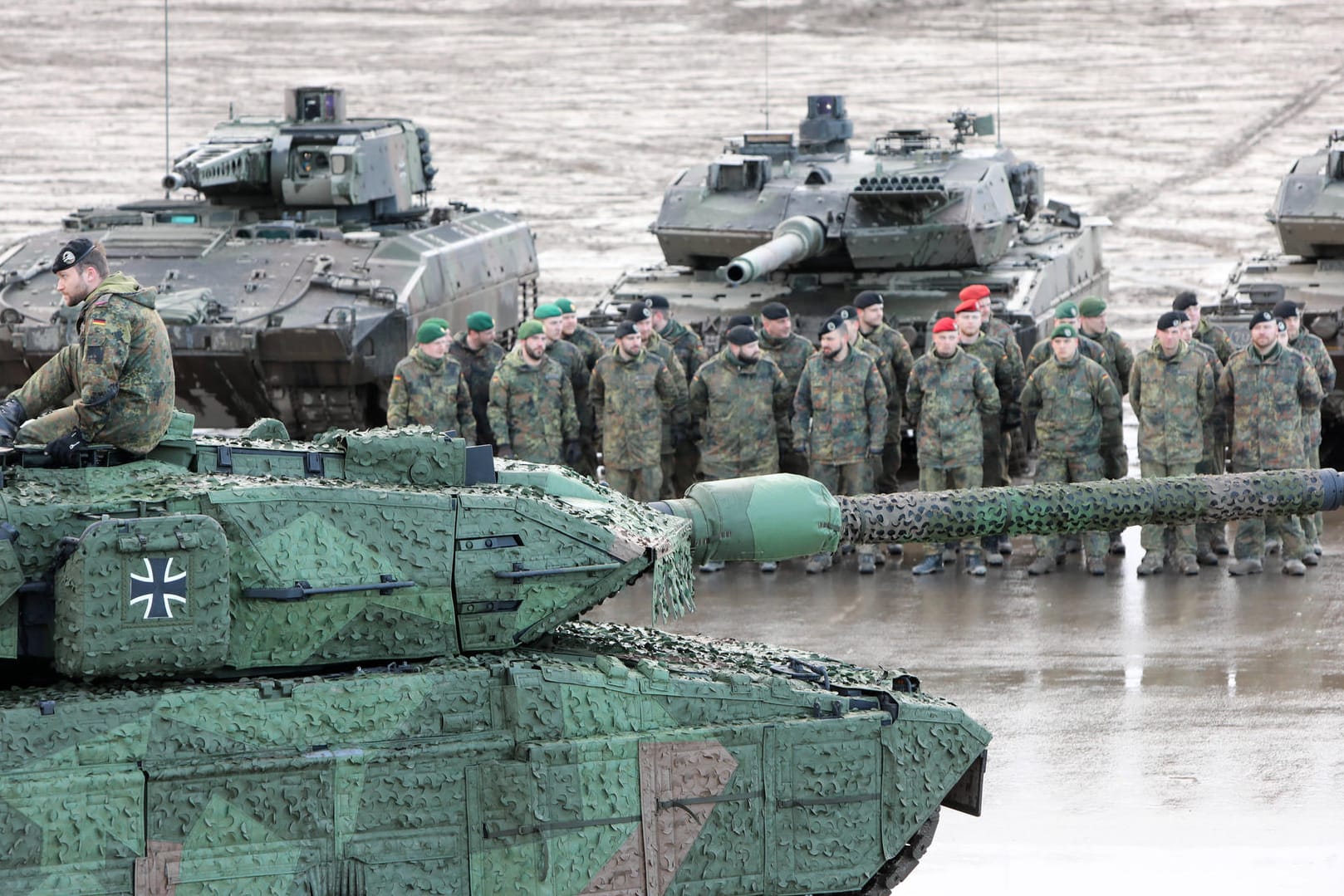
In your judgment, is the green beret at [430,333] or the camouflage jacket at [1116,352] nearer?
the green beret at [430,333]

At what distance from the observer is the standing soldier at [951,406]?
13.5 metres

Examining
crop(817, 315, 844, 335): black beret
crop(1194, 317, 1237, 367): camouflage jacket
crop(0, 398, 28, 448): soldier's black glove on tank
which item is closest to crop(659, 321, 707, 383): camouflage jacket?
crop(817, 315, 844, 335): black beret

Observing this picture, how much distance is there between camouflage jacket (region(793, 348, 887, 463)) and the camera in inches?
537

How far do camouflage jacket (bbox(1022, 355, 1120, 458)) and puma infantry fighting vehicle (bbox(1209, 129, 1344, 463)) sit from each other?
1.99 m

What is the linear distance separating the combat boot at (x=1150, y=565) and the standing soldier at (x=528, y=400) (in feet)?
12.3

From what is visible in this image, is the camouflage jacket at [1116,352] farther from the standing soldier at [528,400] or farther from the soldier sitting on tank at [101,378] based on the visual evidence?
the soldier sitting on tank at [101,378]

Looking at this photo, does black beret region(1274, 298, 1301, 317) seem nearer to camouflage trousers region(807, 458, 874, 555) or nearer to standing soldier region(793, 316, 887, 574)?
standing soldier region(793, 316, 887, 574)

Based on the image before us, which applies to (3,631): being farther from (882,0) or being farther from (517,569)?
(882,0)

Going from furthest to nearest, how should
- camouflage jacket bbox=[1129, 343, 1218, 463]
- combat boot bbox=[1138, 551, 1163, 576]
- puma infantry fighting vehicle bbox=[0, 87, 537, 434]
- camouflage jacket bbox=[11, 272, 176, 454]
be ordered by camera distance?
1. puma infantry fighting vehicle bbox=[0, 87, 537, 434]
2. combat boot bbox=[1138, 551, 1163, 576]
3. camouflage jacket bbox=[1129, 343, 1218, 463]
4. camouflage jacket bbox=[11, 272, 176, 454]

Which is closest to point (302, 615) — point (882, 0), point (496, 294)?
point (496, 294)

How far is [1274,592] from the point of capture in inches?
517

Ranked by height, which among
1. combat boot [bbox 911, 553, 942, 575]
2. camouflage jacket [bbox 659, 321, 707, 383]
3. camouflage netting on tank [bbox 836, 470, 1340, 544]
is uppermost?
camouflage netting on tank [bbox 836, 470, 1340, 544]

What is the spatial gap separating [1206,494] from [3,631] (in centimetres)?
447

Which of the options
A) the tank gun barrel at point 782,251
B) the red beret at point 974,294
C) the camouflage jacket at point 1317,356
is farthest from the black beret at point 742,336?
the camouflage jacket at point 1317,356
